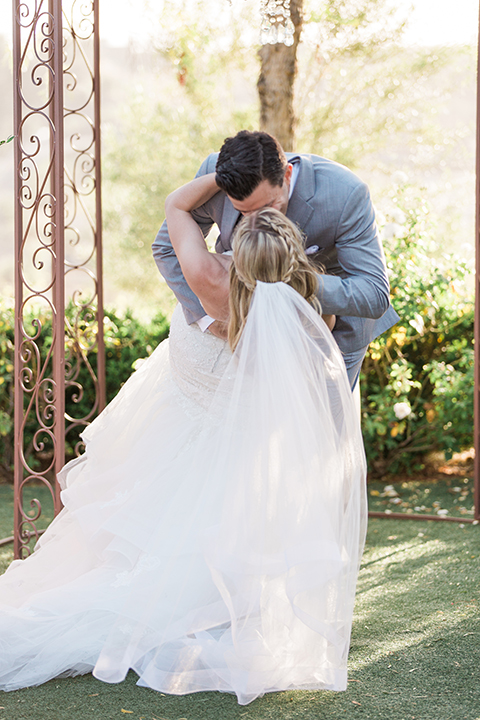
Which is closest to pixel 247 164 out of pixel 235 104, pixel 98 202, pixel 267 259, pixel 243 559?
pixel 267 259

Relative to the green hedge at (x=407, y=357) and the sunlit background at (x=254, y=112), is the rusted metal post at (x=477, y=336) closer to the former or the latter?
the green hedge at (x=407, y=357)

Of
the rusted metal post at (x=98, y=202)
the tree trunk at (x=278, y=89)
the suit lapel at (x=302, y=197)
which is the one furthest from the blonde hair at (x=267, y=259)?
the tree trunk at (x=278, y=89)

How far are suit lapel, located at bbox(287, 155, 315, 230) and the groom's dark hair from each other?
0.74ft

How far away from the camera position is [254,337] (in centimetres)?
219

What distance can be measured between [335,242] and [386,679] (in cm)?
146

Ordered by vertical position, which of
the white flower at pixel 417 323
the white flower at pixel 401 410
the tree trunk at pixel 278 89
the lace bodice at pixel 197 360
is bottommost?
the white flower at pixel 401 410

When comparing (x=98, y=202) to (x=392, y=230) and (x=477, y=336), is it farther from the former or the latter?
(x=477, y=336)

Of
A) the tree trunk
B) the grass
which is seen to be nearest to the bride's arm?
the grass

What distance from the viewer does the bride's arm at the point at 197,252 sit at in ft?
7.58

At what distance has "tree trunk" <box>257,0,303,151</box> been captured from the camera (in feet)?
20.0

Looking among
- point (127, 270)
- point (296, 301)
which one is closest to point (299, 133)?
point (127, 270)

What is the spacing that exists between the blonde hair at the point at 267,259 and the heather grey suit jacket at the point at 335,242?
0.24 feet

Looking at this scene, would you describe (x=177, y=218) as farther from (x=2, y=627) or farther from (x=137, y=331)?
(x=137, y=331)

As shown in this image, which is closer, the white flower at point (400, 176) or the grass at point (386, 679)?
the grass at point (386, 679)
